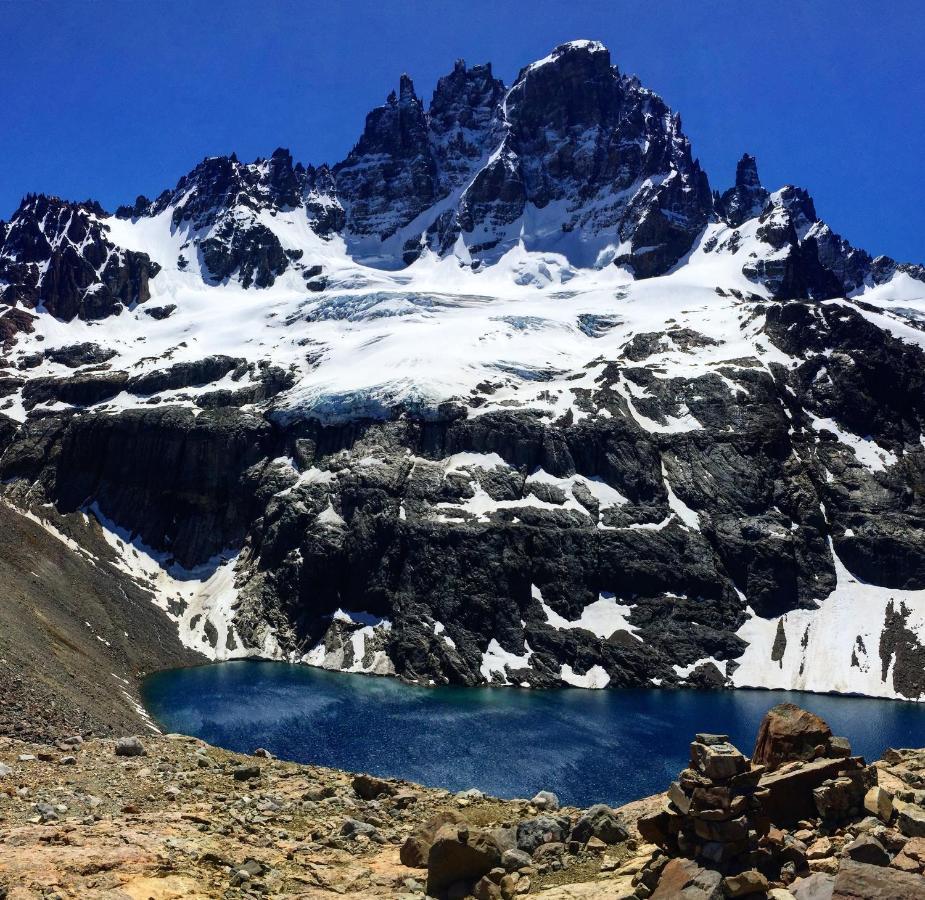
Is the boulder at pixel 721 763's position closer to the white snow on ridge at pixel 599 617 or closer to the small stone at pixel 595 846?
the small stone at pixel 595 846

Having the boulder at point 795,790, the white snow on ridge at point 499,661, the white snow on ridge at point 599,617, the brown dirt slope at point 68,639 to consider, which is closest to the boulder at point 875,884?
the boulder at point 795,790

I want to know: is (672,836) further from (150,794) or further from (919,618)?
(919,618)

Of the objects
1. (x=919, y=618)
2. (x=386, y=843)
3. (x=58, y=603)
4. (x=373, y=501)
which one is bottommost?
(x=386, y=843)

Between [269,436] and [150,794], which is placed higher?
[269,436]

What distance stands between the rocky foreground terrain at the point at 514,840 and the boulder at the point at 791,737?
0.04 meters

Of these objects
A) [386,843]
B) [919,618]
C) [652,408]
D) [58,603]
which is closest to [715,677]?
[919,618]

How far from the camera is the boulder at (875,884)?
11.7 m

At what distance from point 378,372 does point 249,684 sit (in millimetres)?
96237

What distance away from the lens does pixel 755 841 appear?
1402cm

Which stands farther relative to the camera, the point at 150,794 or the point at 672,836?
the point at 150,794

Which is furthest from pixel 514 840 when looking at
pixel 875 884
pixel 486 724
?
pixel 486 724

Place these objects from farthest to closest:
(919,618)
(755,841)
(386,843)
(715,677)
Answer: (919,618) < (715,677) < (386,843) < (755,841)

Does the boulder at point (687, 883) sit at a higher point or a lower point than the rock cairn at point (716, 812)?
lower

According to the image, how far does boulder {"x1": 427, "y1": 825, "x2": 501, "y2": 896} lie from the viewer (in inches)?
643
